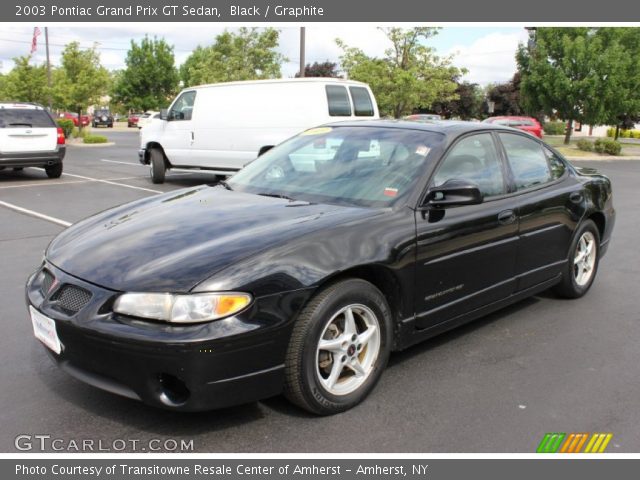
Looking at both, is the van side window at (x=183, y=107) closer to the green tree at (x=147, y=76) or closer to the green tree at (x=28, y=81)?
the green tree at (x=28, y=81)

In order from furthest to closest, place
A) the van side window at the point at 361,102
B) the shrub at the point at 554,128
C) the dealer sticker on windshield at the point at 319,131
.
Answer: the shrub at the point at 554,128
the van side window at the point at 361,102
the dealer sticker on windshield at the point at 319,131

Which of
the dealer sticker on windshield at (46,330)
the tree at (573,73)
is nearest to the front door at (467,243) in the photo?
the dealer sticker on windshield at (46,330)

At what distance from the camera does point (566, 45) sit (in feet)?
96.4

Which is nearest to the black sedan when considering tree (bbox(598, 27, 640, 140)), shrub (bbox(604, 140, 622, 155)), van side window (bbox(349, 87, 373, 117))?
van side window (bbox(349, 87, 373, 117))

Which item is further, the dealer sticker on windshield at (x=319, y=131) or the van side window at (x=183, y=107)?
the van side window at (x=183, y=107)

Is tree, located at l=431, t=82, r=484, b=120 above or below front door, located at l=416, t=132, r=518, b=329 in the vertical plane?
above

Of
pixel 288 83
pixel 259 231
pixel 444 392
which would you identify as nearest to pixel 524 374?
pixel 444 392

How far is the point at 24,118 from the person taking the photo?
13.3 m

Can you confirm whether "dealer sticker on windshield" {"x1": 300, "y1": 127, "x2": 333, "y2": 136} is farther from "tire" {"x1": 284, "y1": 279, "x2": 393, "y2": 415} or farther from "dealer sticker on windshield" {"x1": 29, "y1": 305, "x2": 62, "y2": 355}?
"dealer sticker on windshield" {"x1": 29, "y1": 305, "x2": 62, "y2": 355}

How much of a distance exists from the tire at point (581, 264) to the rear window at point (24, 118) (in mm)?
11815

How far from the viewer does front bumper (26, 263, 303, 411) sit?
2.71 meters

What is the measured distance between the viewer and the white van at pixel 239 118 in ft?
38.6

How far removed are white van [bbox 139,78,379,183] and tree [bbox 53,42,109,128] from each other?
1842 cm

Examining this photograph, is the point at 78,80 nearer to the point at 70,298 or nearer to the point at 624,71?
the point at 624,71
